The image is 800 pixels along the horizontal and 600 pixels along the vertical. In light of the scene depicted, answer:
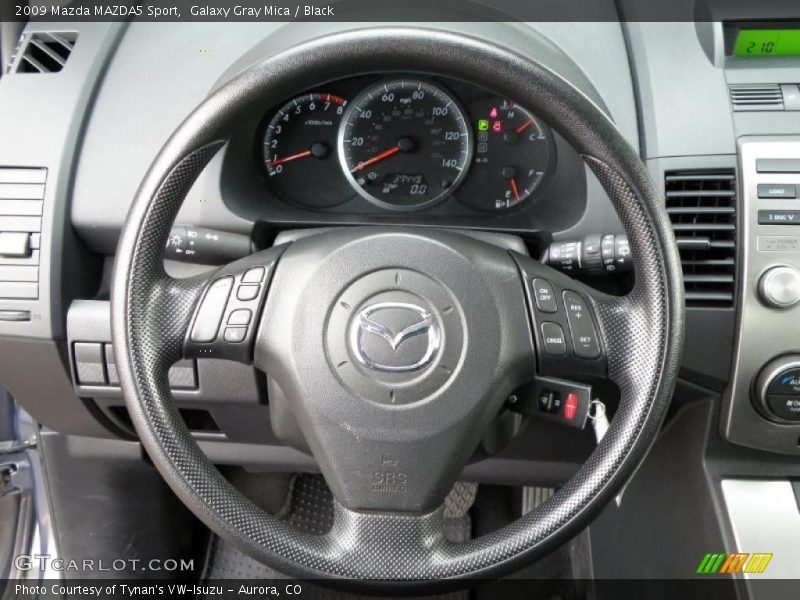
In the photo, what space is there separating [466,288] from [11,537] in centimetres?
113

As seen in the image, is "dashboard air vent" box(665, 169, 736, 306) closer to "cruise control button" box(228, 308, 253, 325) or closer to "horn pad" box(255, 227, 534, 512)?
"horn pad" box(255, 227, 534, 512)

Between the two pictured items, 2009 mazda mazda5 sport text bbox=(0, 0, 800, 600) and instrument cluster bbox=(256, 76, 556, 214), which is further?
instrument cluster bbox=(256, 76, 556, 214)

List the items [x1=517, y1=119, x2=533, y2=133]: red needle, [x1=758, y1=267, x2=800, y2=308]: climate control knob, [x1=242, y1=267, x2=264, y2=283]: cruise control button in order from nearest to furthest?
[x1=242, y1=267, x2=264, y2=283]: cruise control button → [x1=758, y1=267, x2=800, y2=308]: climate control knob → [x1=517, y1=119, x2=533, y2=133]: red needle

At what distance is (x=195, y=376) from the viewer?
48.8 inches

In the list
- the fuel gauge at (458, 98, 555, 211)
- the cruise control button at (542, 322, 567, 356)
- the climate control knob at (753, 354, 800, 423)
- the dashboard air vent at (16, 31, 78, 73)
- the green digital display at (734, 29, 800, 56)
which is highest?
the dashboard air vent at (16, 31, 78, 73)

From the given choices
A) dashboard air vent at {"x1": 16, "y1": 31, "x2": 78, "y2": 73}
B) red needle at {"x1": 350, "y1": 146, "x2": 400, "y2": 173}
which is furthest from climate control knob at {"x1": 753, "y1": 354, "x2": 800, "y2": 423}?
dashboard air vent at {"x1": 16, "y1": 31, "x2": 78, "y2": 73}

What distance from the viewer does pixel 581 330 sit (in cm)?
97

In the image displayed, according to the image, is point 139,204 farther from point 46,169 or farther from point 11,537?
point 11,537

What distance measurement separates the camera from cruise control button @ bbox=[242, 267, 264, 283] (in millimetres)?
999

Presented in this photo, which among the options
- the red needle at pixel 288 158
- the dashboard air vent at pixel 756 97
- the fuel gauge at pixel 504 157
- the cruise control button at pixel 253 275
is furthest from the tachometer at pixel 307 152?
the dashboard air vent at pixel 756 97

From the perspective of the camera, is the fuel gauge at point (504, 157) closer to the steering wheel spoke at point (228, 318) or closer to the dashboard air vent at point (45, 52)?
the steering wheel spoke at point (228, 318)

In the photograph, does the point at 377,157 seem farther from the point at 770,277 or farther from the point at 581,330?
the point at 770,277

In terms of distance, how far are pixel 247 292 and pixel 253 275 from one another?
25 mm

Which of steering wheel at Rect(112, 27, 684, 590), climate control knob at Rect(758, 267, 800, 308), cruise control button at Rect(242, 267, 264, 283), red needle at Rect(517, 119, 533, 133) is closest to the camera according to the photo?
steering wheel at Rect(112, 27, 684, 590)
